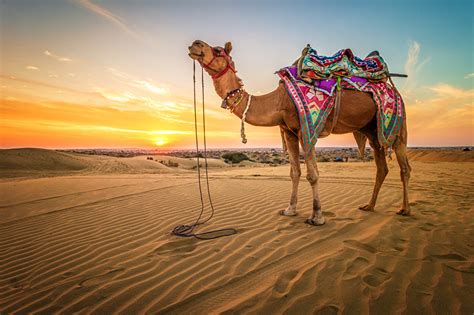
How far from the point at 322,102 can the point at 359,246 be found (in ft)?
7.31

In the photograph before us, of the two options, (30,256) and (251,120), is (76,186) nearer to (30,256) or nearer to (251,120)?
(30,256)

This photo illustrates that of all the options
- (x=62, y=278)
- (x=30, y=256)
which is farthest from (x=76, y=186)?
(x=62, y=278)

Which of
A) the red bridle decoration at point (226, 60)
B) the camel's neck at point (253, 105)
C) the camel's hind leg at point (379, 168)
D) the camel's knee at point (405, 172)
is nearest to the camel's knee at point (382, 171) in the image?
the camel's hind leg at point (379, 168)

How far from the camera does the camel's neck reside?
3.81 meters

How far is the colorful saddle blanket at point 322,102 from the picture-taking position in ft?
A: 12.3

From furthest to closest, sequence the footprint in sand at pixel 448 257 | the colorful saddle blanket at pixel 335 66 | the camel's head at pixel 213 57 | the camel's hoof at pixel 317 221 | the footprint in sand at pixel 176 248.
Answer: the camel's hoof at pixel 317 221
the colorful saddle blanket at pixel 335 66
the camel's head at pixel 213 57
the footprint in sand at pixel 176 248
the footprint in sand at pixel 448 257

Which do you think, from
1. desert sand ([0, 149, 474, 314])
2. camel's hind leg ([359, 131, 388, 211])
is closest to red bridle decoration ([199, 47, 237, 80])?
desert sand ([0, 149, 474, 314])

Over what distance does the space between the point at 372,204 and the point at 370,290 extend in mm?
3200

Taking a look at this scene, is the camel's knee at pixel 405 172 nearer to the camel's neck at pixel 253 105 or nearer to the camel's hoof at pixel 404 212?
the camel's hoof at pixel 404 212

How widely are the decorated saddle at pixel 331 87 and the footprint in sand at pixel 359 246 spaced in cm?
146

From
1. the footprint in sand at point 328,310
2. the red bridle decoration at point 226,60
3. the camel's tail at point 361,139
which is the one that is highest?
the red bridle decoration at point 226,60

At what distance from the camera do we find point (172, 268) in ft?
9.14

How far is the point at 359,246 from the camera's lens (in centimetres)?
320

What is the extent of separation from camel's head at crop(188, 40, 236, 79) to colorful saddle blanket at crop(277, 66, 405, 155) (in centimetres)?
101
